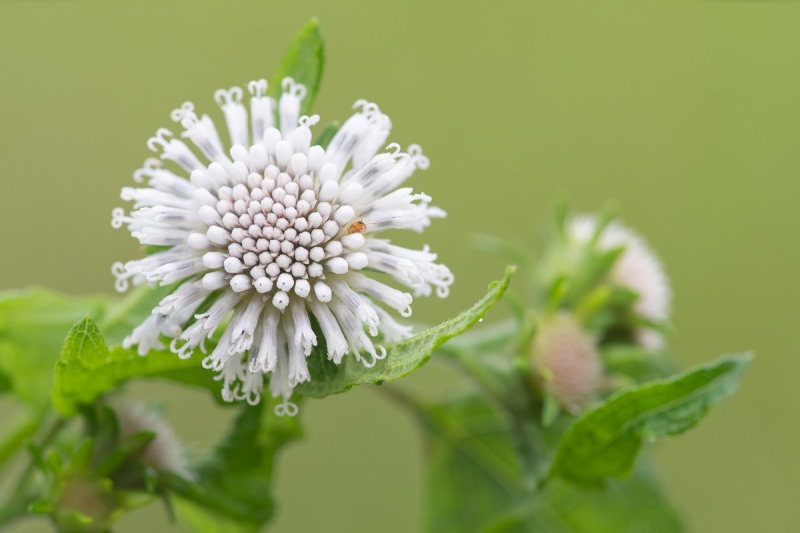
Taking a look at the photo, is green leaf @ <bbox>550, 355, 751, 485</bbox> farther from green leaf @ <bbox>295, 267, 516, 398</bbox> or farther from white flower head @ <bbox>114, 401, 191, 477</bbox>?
white flower head @ <bbox>114, 401, 191, 477</bbox>

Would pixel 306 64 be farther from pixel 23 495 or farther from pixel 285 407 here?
pixel 23 495

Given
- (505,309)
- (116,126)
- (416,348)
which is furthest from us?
(116,126)

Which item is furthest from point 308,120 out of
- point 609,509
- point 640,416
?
point 609,509

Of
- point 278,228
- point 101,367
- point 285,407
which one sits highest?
point 278,228

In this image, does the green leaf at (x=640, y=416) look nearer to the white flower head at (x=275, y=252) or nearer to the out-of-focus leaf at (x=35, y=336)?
the white flower head at (x=275, y=252)

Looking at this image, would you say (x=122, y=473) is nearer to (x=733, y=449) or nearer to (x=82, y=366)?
(x=82, y=366)

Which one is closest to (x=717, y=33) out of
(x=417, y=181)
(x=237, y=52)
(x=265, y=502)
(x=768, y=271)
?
(x=768, y=271)

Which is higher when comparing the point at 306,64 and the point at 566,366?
the point at 306,64
